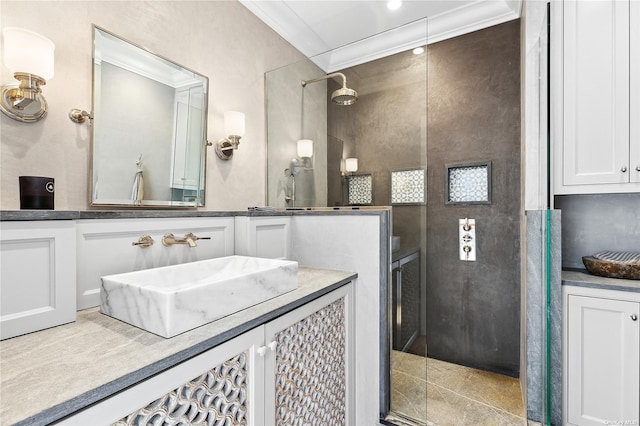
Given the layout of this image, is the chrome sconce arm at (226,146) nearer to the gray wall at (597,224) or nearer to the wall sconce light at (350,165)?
the wall sconce light at (350,165)

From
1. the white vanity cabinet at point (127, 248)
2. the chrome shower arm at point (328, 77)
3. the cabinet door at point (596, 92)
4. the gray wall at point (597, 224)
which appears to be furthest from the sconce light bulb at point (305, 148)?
the gray wall at point (597, 224)

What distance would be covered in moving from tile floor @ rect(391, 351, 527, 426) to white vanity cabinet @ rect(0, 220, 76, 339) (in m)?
1.47

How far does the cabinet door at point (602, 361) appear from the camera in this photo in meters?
1.51

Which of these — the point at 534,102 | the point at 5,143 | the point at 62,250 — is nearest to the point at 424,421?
the point at 62,250

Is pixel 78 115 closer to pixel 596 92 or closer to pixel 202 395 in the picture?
pixel 202 395

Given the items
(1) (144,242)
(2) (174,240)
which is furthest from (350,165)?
(1) (144,242)

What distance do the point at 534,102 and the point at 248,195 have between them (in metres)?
1.84

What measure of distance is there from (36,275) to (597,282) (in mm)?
2368

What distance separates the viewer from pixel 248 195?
2055mm

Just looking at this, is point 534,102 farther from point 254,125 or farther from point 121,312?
point 121,312

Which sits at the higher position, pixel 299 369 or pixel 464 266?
pixel 464 266

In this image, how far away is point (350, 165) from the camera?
1.94 metres

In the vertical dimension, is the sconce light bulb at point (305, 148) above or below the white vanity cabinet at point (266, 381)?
above

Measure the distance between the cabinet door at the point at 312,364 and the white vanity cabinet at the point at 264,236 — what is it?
0.48 meters
